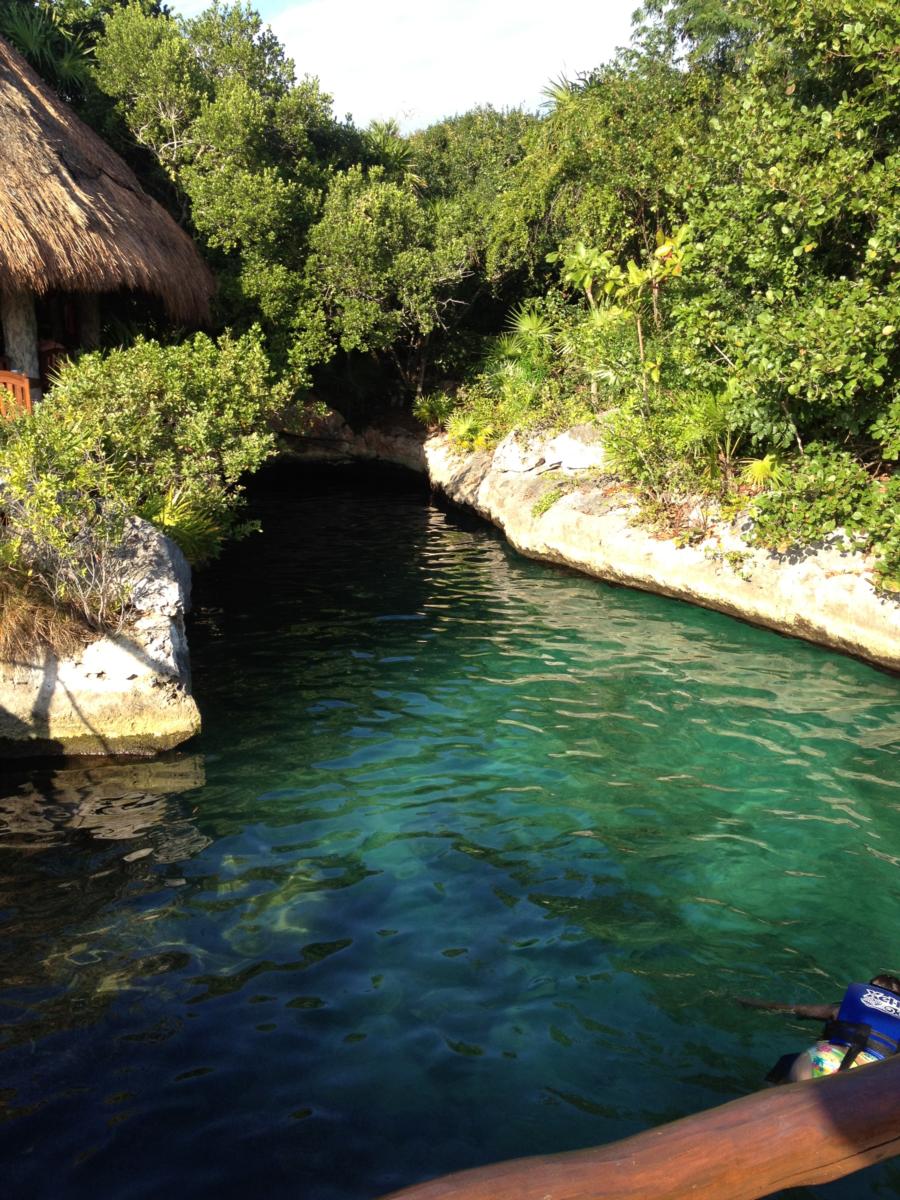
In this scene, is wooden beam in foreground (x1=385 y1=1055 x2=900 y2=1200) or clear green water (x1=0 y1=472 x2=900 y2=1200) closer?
wooden beam in foreground (x1=385 y1=1055 x2=900 y2=1200)

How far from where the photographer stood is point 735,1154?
5.78 ft

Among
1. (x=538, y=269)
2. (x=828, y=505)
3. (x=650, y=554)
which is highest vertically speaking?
(x=538, y=269)

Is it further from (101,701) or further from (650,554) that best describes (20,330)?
(650,554)

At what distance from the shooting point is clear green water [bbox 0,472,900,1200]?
4.15 meters

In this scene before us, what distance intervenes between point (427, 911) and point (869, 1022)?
2.71 meters

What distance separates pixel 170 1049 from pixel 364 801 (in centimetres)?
281

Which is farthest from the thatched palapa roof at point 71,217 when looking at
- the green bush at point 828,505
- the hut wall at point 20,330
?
the green bush at point 828,505

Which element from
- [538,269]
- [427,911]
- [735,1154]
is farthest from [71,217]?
[735,1154]

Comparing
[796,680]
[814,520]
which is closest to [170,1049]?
[796,680]

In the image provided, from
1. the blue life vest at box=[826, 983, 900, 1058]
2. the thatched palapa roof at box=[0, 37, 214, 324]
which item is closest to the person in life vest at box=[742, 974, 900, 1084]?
the blue life vest at box=[826, 983, 900, 1058]

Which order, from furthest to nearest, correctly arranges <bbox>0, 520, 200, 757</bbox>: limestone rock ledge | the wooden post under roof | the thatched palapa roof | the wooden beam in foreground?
the wooden post under roof → the thatched palapa roof → <bbox>0, 520, 200, 757</bbox>: limestone rock ledge → the wooden beam in foreground

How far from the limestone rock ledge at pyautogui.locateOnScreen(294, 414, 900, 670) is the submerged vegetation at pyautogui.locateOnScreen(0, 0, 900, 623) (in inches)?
16.5

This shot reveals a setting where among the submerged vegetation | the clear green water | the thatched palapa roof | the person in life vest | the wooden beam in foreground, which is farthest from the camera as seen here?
→ the thatched palapa roof

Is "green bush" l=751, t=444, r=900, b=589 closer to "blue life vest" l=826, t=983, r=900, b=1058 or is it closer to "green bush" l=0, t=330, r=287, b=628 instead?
"green bush" l=0, t=330, r=287, b=628
